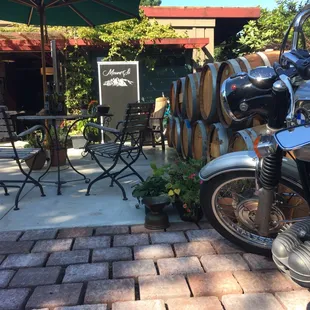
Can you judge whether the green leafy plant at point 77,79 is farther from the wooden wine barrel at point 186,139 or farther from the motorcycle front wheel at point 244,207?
the motorcycle front wheel at point 244,207

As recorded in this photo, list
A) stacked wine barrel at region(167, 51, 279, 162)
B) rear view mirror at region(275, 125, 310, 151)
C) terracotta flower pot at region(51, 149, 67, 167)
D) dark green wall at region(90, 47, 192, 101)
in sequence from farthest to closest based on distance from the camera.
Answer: dark green wall at region(90, 47, 192, 101) → terracotta flower pot at region(51, 149, 67, 167) → stacked wine barrel at region(167, 51, 279, 162) → rear view mirror at region(275, 125, 310, 151)

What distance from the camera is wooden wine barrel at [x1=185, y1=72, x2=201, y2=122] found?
4445 mm

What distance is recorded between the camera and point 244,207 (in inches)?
87.5

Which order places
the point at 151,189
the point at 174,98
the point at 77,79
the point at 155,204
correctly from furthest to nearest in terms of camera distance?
1. the point at 77,79
2. the point at 174,98
3. the point at 151,189
4. the point at 155,204

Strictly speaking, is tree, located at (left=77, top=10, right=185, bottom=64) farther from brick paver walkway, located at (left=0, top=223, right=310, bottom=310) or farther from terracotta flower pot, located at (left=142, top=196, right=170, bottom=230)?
brick paver walkway, located at (left=0, top=223, right=310, bottom=310)

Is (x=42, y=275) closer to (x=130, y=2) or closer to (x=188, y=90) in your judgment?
(x=188, y=90)

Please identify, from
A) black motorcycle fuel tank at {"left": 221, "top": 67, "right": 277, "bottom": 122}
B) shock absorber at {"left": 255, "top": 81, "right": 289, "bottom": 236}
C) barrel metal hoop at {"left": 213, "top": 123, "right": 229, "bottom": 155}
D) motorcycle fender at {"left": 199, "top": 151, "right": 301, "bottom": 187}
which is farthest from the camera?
barrel metal hoop at {"left": 213, "top": 123, "right": 229, "bottom": 155}

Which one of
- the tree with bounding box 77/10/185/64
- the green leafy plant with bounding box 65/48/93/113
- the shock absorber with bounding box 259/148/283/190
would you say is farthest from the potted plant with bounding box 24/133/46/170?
the tree with bounding box 77/10/185/64

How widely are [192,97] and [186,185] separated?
181cm

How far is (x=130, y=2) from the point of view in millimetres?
4523

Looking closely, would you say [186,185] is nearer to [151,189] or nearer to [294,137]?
[151,189]

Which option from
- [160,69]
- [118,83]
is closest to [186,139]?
[118,83]

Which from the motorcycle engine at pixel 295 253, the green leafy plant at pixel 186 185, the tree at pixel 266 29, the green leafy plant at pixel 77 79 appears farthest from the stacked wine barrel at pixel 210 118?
the tree at pixel 266 29

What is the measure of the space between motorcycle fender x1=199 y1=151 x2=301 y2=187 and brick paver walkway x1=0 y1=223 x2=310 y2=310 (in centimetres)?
57
